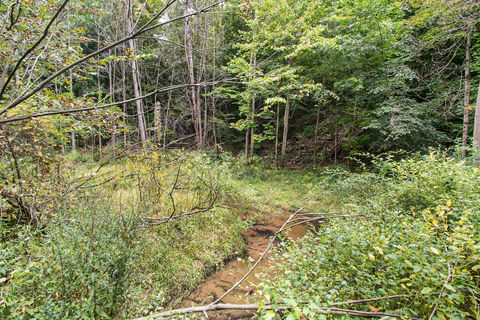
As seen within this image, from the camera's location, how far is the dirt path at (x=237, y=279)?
2.64m

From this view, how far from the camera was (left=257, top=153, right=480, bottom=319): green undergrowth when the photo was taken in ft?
4.24

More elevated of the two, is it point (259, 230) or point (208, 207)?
point (208, 207)

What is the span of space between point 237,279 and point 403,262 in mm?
2421

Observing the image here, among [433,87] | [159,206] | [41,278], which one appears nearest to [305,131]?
[433,87]

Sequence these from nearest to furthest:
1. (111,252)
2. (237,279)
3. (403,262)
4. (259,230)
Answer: (403,262), (111,252), (237,279), (259,230)

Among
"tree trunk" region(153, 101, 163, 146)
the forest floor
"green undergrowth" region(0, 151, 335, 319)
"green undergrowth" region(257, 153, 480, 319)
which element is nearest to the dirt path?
the forest floor

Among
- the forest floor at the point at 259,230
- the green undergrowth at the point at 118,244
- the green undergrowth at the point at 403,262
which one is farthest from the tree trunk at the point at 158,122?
the green undergrowth at the point at 403,262

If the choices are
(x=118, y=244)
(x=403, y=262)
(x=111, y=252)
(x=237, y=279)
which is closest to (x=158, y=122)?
(x=118, y=244)

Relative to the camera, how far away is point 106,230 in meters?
2.18

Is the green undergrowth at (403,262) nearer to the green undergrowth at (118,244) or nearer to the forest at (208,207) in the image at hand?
the forest at (208,207)

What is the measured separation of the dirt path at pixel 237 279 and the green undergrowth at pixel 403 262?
0.36 metres

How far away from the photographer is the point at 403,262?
155 cm

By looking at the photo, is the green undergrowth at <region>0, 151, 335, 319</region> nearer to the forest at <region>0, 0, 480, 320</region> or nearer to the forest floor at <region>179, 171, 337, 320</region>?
the forest at <region>0, 0, 480, 320</region>

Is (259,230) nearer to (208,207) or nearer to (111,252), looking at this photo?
(208,207)
